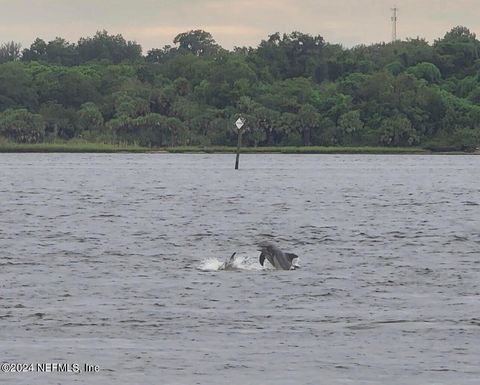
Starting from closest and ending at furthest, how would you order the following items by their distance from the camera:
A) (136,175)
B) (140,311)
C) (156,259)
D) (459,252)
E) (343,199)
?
(140,311), (156,259), (459,252), (343,199), (136,175)

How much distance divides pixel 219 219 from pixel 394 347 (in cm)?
3028

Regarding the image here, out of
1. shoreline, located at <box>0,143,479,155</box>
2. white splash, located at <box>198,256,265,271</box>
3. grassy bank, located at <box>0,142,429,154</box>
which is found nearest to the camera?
white splash, located at <box>198,256,265,271</box>

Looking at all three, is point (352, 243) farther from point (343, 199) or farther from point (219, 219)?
point (343, 199)

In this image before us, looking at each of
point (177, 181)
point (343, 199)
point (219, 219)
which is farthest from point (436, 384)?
point (177, 181)

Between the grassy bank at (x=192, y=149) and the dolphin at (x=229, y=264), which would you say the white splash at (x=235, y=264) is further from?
the grassy bank at (x=192, y=149)

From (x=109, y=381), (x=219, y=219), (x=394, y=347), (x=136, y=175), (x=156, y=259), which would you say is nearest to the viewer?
(x=109, y=381)

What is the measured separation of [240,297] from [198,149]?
163584 mm

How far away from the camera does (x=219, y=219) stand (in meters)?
51.4

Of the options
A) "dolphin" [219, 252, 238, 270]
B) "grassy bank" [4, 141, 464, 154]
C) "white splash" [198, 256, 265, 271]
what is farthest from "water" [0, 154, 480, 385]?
"grassy bank" [4, 141, 464, 154]

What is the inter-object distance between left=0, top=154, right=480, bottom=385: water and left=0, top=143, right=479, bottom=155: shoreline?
13122 cm

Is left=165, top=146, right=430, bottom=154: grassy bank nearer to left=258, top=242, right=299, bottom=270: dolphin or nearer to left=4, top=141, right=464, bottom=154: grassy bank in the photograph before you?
left=4, top=141, right=464, bottom=154: grassy bank

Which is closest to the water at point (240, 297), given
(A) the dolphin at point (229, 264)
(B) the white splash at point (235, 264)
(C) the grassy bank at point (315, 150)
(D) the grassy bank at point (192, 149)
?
(B) the white splash at point (235, 264)

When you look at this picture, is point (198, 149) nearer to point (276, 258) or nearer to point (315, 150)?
point (315, 150)

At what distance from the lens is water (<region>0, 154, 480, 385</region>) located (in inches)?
786
